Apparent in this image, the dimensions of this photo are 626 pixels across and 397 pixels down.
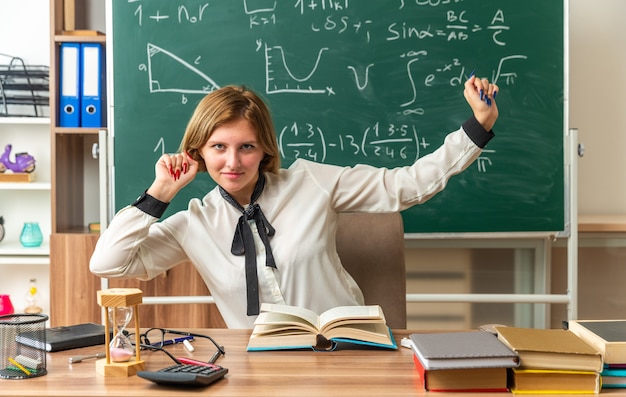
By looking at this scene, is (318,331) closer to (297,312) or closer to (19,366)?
(297,312)

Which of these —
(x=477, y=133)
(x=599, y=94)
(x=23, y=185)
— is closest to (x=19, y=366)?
(x=477, y=133)

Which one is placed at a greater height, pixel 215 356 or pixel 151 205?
pixel 151 205

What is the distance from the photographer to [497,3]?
123 inches

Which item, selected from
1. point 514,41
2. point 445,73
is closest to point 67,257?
point 445,73

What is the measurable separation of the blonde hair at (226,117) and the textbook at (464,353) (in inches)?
31.4

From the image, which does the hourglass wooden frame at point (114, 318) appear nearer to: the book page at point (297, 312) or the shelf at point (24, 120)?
the book page at point (297, 312)

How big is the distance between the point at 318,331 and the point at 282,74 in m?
1.72

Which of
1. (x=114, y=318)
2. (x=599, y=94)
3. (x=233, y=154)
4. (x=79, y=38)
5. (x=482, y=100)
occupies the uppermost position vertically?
(x=79, y=38)

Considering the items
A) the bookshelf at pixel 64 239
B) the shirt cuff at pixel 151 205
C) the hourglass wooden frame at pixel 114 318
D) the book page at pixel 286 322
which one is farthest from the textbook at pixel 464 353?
the bookshelf at pixel 64 239

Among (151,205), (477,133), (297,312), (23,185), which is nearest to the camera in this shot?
(297,312)

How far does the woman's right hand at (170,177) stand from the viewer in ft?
6.20

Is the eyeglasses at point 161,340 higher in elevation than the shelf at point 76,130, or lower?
lower

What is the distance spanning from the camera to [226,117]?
1976 mm

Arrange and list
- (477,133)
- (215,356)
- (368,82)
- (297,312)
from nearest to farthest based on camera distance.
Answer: (215,356) → (297,312) → (477,133) → (368,82)
